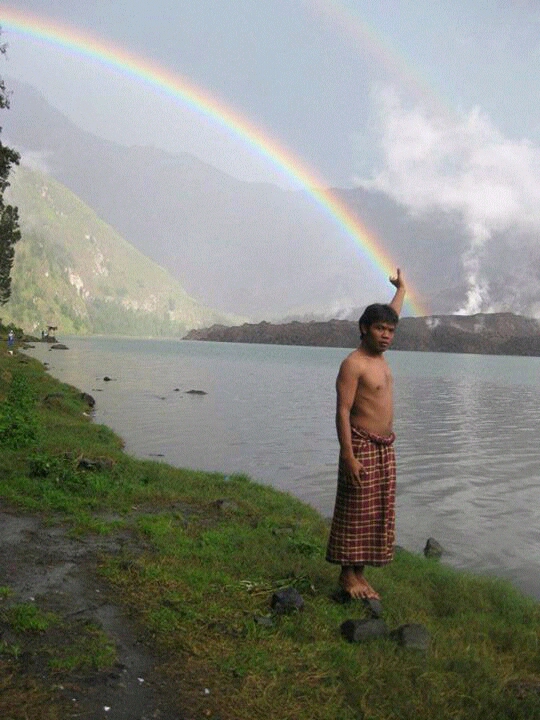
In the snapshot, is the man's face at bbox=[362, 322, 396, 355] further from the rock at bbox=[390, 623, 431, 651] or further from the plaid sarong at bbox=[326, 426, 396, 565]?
the rock at bbox=[390, 623, 431, 651]

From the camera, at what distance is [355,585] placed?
336 inches

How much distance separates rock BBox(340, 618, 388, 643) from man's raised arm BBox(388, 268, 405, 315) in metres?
4.15

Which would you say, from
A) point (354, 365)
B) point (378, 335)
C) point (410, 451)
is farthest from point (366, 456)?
point (410, 451)

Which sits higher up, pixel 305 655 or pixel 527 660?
pixel 305 655

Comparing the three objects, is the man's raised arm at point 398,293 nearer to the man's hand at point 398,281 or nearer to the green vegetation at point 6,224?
the man's hand at point 398,281

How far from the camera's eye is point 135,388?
56406 millimetres

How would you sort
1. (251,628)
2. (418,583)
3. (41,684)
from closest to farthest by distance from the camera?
(41,684), (251,628), (418,583)

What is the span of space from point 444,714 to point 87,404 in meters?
34.4

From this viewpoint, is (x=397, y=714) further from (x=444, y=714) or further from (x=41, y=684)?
(x=41, y=684)

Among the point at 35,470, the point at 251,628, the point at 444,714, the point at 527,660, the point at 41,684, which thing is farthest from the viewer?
the point at 35,470

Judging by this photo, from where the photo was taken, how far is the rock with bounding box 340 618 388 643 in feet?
23.7

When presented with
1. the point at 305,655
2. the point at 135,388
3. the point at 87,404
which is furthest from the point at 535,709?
the point at 135,388

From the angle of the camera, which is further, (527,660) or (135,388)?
(135,388)

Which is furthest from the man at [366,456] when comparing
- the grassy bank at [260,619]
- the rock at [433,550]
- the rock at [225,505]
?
the rock at [433,550]
